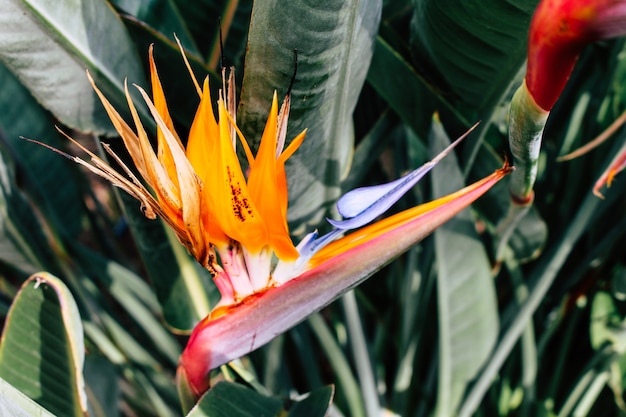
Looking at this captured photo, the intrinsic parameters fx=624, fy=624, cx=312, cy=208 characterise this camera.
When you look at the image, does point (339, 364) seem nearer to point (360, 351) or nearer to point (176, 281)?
point (360, 351)

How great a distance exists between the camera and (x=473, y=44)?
61 centimetres

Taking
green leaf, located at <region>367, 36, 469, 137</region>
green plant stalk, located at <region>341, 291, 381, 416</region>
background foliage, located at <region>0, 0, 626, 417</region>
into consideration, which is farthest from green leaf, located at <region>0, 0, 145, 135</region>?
green plant stalk, located at <region>341, 291, 381, 416</region>

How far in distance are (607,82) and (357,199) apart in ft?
1.73

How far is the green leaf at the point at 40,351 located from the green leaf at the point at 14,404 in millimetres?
143

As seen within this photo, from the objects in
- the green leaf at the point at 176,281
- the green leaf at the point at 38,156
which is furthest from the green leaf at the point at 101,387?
the green leaf at the point at 38,156

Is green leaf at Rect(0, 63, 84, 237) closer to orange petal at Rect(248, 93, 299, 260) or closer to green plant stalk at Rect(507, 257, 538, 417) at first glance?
orange petal at Rect(248, 93, 299, 260)

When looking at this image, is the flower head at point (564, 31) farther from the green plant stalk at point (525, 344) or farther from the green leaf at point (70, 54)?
the green plant stalk at point (525, 344)

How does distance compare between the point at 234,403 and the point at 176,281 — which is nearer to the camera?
the point at 234,403

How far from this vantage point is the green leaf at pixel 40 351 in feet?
1.95

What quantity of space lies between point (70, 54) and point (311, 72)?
239 millimetres

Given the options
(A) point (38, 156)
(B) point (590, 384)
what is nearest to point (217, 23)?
A: (A) point (38, 156)

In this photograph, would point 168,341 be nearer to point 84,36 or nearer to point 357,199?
point 84,36

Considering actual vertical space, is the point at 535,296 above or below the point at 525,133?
below

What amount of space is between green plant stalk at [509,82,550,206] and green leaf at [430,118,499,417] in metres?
0.12
